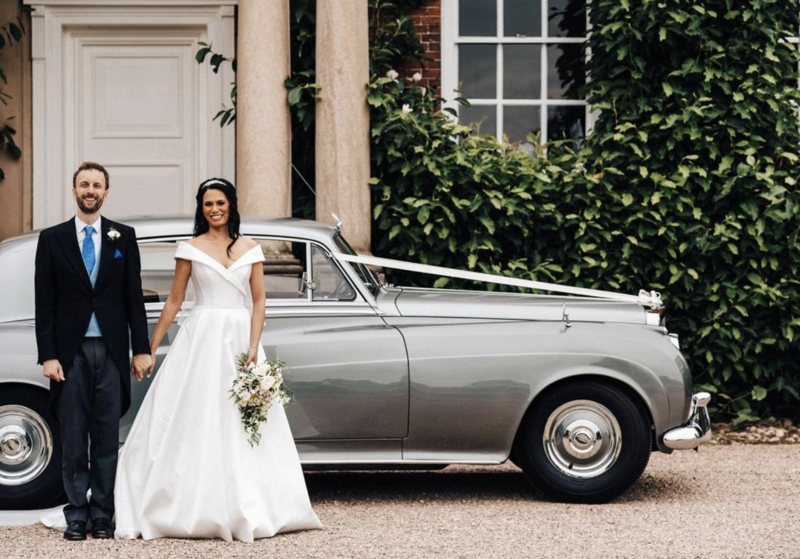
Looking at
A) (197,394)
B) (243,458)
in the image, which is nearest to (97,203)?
(197,394)

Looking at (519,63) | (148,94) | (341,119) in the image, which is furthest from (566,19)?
(148,94)

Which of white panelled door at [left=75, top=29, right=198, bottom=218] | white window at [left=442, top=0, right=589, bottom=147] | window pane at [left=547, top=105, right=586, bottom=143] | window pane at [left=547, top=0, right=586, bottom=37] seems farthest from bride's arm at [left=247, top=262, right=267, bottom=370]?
window pane at [left=547, top=0, right=586, bottom=37]

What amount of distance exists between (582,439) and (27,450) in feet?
9.43

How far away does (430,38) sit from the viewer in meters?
10.5

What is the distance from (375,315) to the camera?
632cm

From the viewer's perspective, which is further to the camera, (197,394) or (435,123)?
(435,123)

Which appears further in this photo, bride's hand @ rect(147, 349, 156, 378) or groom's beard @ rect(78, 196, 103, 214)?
bride's hand @ rect(147, 349, 156, 378)

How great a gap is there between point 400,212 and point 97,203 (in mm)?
4259

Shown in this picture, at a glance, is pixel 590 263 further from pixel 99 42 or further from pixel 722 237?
pixel 99 42

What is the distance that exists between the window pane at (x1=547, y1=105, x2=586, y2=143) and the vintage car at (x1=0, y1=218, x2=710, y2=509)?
4440 millimetres

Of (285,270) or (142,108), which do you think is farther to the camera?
(142,108)

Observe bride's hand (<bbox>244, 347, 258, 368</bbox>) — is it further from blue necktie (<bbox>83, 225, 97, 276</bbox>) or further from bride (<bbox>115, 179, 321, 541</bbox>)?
blue necktie (<bbox>83, 225, 97, 276</bbox>)

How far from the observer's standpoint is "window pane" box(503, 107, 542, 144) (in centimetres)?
1069

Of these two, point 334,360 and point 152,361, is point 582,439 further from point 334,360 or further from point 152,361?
point 152,361
